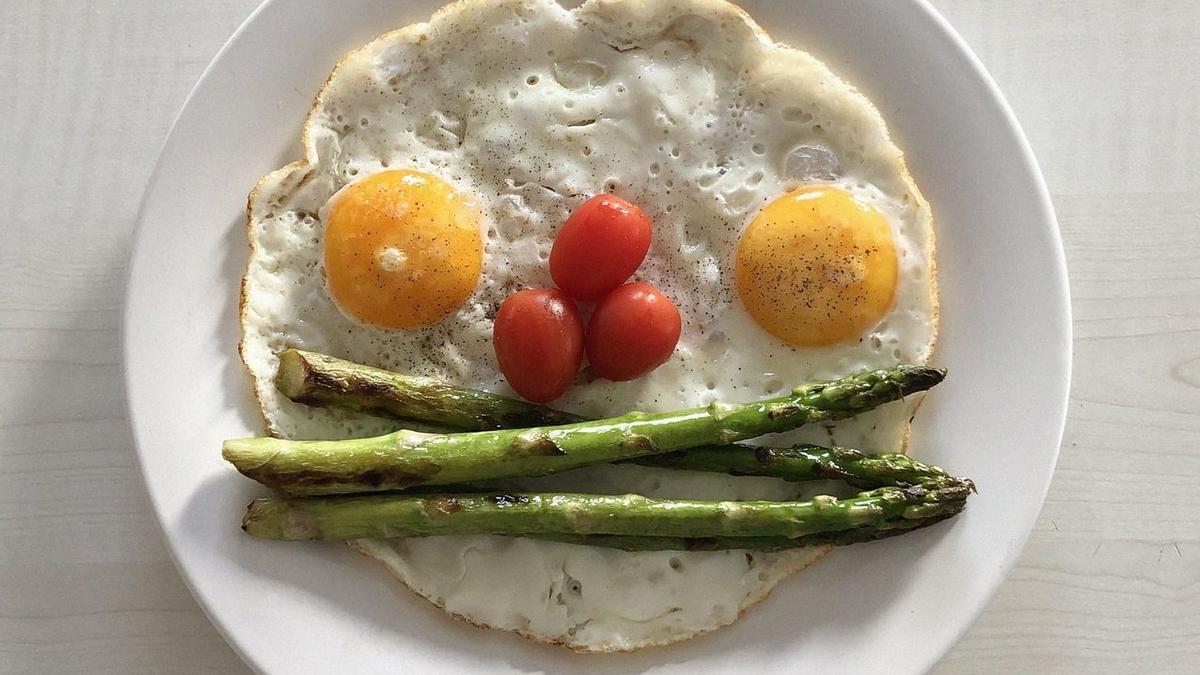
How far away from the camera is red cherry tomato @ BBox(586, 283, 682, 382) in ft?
9.16

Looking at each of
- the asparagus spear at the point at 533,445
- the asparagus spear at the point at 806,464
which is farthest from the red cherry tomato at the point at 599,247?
the asparagus spear at the point at 806,464

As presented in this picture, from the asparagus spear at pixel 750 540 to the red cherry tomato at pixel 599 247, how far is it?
739 millimetres

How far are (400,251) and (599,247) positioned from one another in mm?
610

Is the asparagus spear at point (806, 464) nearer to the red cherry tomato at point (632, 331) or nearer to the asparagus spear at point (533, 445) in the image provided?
the asparagus spear at point (533, 445)

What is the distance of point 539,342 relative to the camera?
277 centimetres

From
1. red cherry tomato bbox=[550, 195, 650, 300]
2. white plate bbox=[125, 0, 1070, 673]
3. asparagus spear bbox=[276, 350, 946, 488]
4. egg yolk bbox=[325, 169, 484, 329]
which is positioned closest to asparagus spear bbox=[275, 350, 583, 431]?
asparagus spear bbox=[276, 350, 946, 488]

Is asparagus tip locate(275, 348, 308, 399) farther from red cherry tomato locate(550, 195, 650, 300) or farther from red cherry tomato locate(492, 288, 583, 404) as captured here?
red cherry tomato locate(550, 195, 650, 300)

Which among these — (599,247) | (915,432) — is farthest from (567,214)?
(915,432)

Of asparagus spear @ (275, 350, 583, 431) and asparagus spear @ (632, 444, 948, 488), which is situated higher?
asparagus spear @ (632, 444, 948, 488)

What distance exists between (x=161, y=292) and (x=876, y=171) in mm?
2300

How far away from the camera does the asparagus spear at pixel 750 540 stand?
9.42 feet

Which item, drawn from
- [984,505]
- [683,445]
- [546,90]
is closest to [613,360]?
[683,445]

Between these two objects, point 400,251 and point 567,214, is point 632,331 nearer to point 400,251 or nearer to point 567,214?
point 567,214

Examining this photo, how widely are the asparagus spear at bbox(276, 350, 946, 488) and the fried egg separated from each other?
0.29 ft
